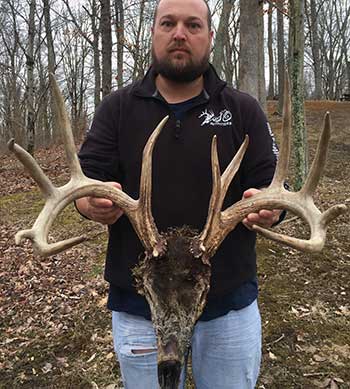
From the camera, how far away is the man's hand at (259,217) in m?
2.54

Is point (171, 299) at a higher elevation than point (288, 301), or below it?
higher

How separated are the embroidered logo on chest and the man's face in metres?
0.22

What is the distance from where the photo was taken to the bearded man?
8.86 ft

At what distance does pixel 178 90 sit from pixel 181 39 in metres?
0.29

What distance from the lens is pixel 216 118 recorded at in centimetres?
274

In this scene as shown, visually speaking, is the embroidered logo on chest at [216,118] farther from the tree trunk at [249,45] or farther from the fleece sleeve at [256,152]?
the tree trunk at [249,45]

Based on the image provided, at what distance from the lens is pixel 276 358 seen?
4.59 m

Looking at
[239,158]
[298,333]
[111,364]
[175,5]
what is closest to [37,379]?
[111,364]

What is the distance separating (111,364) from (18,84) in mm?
29943

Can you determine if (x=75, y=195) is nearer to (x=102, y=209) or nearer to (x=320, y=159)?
(x=102, y=209)

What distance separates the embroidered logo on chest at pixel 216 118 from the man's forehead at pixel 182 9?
55 centimetres

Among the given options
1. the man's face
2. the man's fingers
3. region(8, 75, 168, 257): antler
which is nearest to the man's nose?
the man's face

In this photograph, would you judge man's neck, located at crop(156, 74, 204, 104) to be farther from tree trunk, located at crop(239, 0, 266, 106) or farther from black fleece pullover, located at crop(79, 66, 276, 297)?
tree trunk, located at crop(239, 0, 266, 106)

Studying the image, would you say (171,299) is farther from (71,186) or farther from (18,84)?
(18,84)
